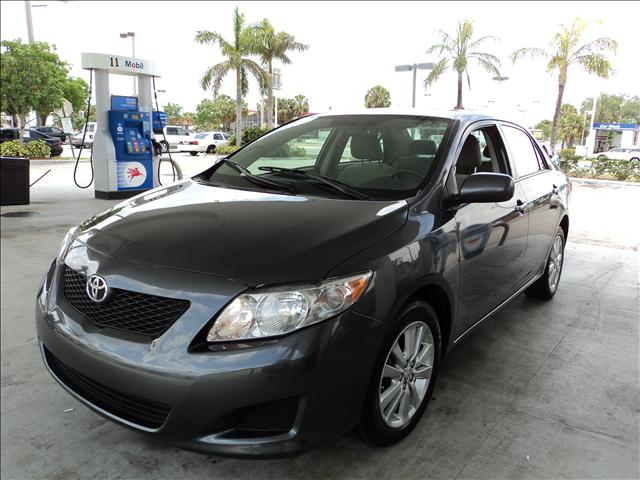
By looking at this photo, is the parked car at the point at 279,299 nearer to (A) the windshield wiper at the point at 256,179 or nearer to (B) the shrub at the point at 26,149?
(A) the windshield wiper at the point at 256,179

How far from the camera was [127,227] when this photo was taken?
2402 mm

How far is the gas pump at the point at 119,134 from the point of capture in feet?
31.0

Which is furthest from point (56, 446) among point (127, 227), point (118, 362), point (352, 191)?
point (352, 191)

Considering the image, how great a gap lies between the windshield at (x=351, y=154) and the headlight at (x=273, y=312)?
2.97ft

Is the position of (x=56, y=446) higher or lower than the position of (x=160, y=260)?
lower

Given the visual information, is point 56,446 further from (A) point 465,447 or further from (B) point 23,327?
(A) point 465,447

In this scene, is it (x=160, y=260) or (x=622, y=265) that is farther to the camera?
Result: (x=622, y=265)

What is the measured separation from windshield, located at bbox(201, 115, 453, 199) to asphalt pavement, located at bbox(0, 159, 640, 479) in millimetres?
1218

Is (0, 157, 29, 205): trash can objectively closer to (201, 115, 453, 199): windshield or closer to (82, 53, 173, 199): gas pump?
(82, 53, 173, 199): gas pump

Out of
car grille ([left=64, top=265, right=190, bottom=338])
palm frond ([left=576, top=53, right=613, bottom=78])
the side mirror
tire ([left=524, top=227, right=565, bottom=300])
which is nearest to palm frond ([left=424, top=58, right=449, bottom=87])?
palm frond ([left=576, top=53, right=613, bottom=78])

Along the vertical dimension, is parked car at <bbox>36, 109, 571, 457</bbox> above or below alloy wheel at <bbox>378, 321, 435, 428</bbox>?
above

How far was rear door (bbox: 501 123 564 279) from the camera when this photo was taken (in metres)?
3.77

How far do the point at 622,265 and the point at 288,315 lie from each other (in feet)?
18.7

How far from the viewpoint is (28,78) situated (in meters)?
19.5
